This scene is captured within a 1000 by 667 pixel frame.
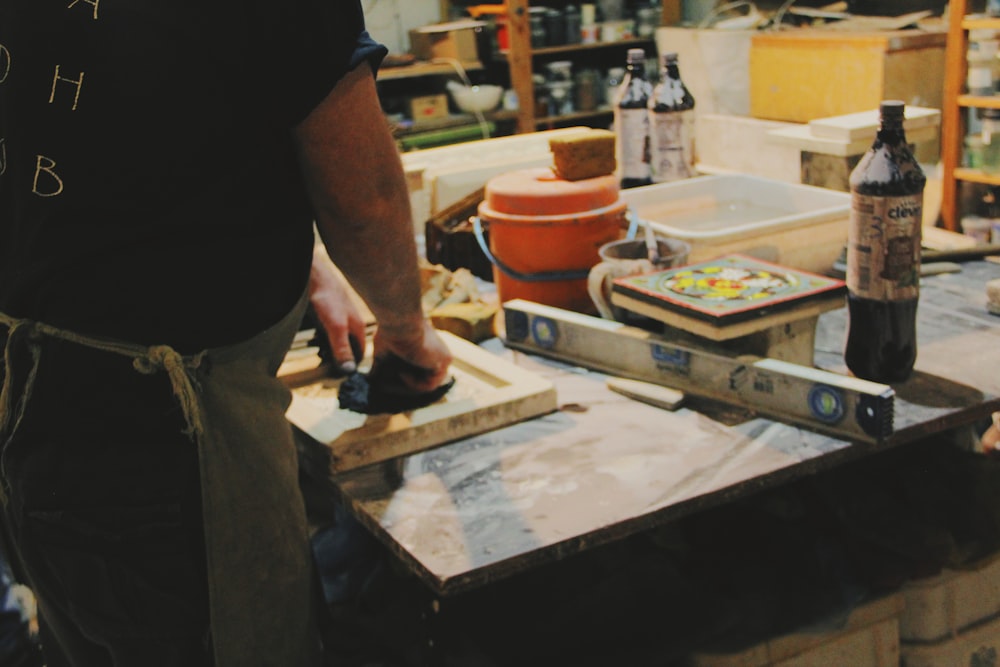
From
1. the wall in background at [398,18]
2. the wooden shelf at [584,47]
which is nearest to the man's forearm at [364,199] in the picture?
the wooden shelf at [584,47]

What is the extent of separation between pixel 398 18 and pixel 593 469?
465cm

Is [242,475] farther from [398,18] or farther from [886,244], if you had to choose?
[398,18]

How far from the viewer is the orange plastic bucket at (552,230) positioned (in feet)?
5.53

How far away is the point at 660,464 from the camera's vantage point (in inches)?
48.9

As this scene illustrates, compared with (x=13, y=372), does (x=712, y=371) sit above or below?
below

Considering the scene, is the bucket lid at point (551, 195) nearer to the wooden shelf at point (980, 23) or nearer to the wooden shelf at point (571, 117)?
the wooden shelf at point (980, 23)

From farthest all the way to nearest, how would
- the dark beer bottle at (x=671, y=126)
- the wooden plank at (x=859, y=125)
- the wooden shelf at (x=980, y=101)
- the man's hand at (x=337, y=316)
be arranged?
the wooden shelf at (x=980, y=101), the dark beer bottle at (x=671, y=126), the wooden plank at (x=859, y=125), the man's hand at (x=337, y=316)

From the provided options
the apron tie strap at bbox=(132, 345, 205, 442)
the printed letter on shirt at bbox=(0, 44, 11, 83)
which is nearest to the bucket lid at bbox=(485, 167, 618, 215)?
the apron tie strap at bbox=(132, 345, 205, 442)

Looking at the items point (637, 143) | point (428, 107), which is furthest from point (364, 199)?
point (428, 107)

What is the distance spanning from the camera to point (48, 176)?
1044 mm

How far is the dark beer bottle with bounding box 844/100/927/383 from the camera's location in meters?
1.30

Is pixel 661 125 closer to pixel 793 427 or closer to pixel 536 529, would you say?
pixel 793 427

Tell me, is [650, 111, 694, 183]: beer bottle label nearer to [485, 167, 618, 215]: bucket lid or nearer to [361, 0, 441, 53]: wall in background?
[485, 167, 618, 215]: bucket lid

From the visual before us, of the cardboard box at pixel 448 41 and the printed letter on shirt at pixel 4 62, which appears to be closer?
the printed letter on shirt at pixel 4 62
